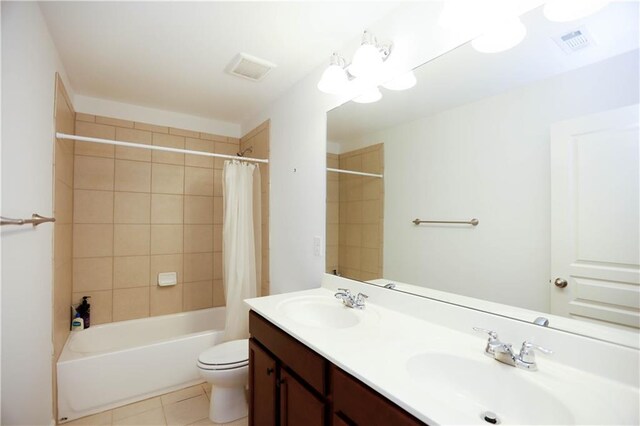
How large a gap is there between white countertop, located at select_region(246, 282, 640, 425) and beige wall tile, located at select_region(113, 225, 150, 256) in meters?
2.15

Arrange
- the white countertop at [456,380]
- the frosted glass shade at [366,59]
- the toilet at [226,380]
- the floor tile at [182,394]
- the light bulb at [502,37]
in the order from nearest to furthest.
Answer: the white countertop at [456,380] → the light bulb at [502,37] → the frosted glass shade at [366,59] → the toilet at [226,380] → the floor tile at [182,394]

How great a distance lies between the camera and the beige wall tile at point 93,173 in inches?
97.9

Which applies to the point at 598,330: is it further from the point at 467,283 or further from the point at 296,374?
the point at 296,374

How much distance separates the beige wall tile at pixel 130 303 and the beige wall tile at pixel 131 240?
1.13 feet

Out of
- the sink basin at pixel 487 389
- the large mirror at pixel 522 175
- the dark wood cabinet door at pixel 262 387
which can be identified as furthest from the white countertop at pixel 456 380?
the dark wood cabinet door at pixel 262 387

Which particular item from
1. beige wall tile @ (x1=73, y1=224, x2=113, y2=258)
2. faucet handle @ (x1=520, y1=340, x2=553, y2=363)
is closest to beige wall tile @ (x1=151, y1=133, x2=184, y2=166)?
beige wall tile @ (x1=73, y1=224, x2=113, y2=258)

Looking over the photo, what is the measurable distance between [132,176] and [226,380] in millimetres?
2011

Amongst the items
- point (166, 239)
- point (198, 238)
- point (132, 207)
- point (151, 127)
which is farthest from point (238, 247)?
point (151, 127)

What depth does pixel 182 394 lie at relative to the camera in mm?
2201

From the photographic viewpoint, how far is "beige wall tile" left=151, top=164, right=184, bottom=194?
2812 mm

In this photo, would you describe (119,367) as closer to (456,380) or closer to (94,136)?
(94,136)

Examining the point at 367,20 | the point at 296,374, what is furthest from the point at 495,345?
the point at 367,20

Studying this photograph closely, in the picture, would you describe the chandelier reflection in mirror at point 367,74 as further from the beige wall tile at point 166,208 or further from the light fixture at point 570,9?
the beige wall tile at point 166,208

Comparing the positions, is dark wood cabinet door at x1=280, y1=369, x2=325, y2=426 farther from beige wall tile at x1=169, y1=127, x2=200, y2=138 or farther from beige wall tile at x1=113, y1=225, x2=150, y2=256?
beige wall tile at x1=169, y1=127, x2=200, y2=138
